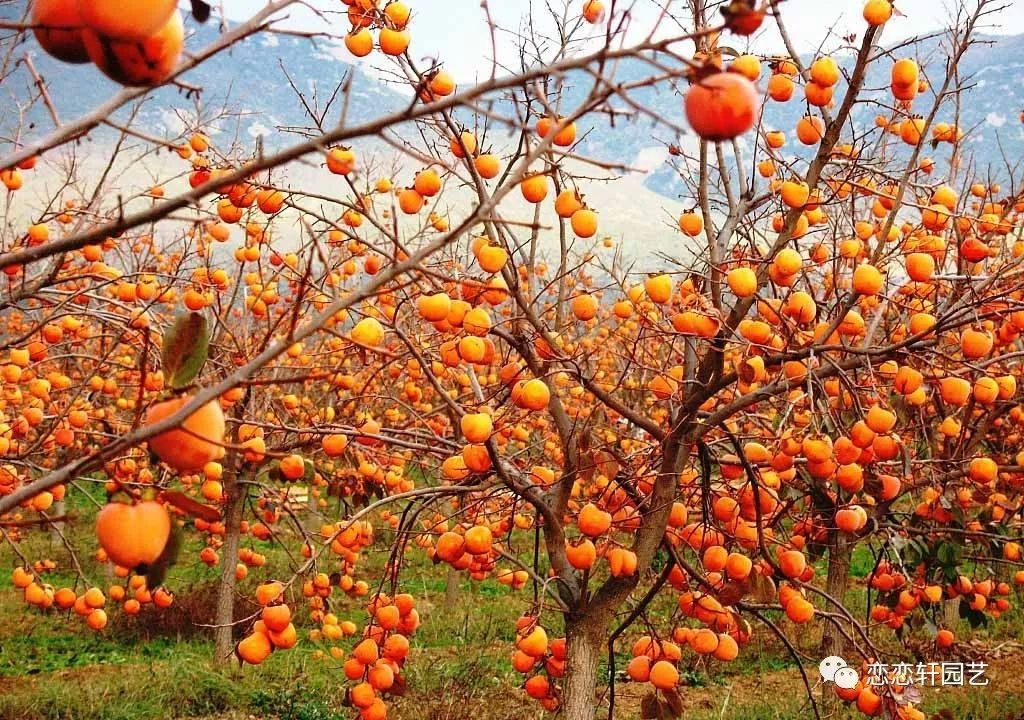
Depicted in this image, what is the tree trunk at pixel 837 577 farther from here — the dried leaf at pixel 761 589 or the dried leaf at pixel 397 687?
the dried leaf at pixel 397 687

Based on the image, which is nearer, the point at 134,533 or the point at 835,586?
the point at 134,533

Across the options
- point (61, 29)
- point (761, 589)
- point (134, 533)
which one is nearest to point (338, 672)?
point (761, 589)

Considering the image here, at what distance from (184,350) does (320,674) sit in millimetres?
6047

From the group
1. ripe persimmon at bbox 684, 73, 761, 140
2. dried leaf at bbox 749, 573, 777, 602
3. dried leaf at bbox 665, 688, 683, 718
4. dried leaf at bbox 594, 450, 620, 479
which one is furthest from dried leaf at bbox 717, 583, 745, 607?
ripe persimmon at bbox 684, 73, 761, 140

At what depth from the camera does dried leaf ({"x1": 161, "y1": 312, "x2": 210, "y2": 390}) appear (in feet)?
3.51

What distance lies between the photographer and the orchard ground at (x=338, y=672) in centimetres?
559

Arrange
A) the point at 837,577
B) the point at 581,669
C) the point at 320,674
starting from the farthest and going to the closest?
the point at 320,674, the point at 837,577, the point at 581,669

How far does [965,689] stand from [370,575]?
6135 mm

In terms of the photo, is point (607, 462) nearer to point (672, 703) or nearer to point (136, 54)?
point (672, 703)

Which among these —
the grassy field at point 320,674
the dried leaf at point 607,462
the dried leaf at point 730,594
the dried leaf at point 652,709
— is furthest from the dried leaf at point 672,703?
the grassy field at point 320,674

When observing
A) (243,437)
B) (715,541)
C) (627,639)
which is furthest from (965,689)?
(243,437)

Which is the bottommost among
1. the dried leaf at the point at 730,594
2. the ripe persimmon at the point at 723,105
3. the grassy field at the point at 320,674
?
the grassy field at the point at 320,674

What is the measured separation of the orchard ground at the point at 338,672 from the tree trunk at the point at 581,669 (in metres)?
2.11

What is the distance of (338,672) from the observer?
21.8 feet
